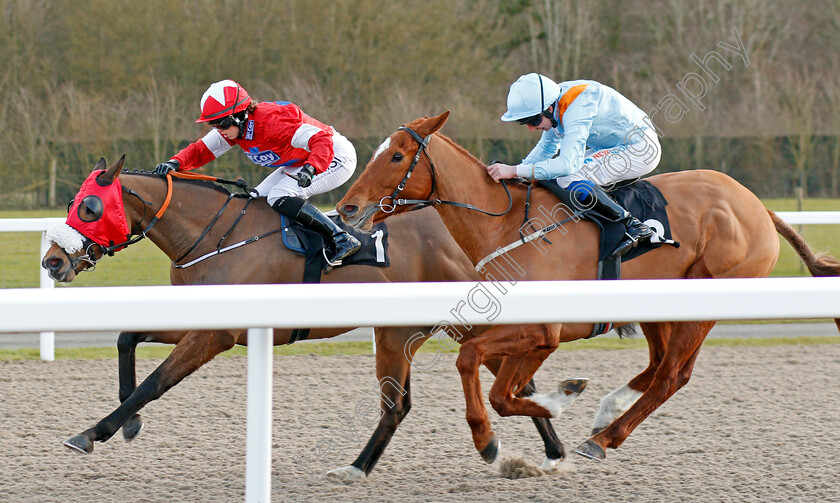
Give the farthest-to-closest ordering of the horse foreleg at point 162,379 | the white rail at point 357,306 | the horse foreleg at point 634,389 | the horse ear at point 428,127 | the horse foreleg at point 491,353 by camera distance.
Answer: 1. the horse foreleg at point 634,389
2. the horse ear at point 428,127
3. the horse foreleg at point 162,379
4. the horse foreleg at point 491,353
5. the white rail at point 357,306

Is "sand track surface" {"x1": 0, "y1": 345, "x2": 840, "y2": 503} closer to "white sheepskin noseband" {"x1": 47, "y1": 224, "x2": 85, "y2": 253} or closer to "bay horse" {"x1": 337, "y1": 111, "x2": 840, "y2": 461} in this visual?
"bay horse" {"x1": 337, "y1": 111, "x2": 840, "y2": 461}

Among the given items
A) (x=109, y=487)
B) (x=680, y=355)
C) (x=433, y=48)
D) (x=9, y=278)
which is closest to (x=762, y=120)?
(x=433, y=48)

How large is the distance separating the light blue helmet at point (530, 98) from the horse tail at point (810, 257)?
137 centimetres

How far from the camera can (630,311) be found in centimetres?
155

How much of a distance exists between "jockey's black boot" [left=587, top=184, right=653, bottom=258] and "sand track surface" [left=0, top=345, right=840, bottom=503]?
900mm

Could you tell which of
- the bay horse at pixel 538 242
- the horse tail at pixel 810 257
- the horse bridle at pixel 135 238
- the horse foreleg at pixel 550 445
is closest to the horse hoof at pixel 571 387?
the bay horse at pixel 538 242

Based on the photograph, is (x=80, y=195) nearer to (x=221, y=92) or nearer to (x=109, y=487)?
(x=221, y=92)

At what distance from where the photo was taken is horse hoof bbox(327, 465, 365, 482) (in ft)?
11.5

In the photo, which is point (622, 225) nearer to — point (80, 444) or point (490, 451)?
point (490, 451)

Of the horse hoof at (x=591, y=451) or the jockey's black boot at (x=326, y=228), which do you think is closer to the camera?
the horse hoof at (x=591, y=451)

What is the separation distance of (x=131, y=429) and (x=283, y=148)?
4.89ft

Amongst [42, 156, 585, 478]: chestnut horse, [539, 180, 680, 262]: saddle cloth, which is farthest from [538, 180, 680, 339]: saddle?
[42, 156, 585, 478]: chestnut horse

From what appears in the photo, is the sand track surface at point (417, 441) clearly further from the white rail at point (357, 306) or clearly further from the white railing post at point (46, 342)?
the white rail at point (357, 306)

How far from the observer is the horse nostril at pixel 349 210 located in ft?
10.9
